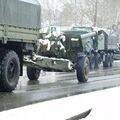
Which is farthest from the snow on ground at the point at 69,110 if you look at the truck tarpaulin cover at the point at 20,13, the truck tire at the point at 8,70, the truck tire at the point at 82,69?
the truck tire at the point at 82,69

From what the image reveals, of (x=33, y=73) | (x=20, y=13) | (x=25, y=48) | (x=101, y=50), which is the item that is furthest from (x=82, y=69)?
(x=101, y=50)

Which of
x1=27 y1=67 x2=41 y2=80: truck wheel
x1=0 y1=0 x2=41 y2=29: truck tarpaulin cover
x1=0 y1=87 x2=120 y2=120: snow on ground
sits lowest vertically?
x1=0 y1=87 x2=120 y2=120: snow on ground

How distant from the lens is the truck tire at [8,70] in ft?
50.6

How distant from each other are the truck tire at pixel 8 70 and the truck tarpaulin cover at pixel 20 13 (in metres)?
0.88

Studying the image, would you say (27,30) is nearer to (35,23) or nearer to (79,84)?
(35,23)

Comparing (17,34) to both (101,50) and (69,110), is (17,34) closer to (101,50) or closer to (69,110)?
(69,110)

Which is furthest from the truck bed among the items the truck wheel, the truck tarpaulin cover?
the truck wheel

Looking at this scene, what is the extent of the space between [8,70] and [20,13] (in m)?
1.63

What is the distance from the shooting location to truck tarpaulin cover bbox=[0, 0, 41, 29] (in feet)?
49.2

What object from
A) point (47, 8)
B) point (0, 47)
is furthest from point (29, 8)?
point (47, 8)

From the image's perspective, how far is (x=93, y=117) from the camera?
10680 mm

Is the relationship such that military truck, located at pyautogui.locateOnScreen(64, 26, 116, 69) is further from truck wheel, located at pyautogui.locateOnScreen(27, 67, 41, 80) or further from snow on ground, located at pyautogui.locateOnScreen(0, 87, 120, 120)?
snow on ground, located at pyautogui.locateOnScreen(0, 87, 120, 120)

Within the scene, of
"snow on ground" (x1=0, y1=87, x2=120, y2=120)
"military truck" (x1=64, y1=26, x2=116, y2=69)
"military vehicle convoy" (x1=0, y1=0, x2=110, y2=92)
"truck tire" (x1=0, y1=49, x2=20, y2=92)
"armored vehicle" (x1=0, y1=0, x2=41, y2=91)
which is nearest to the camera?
"snow on ground" (x1=0, y1=87, x2=120, y2=120)

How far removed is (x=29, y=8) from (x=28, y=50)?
1.38m
